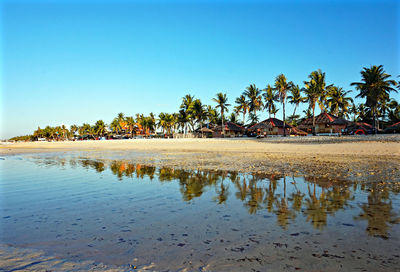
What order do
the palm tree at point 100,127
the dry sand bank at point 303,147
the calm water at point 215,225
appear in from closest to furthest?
1. the calm water at point 215,225
2. the dry sand bank at point 303,147
3. the palm tree at point 100,127

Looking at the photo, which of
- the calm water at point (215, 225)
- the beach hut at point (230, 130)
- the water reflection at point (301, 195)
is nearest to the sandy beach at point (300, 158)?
the water reflection at point (301, 195)

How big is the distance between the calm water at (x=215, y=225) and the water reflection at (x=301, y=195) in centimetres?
2

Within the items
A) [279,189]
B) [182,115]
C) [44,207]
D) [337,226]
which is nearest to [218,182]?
[279,189]

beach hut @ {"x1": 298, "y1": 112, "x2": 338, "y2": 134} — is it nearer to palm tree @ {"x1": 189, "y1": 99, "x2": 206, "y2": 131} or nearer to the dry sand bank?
the dry sand bank

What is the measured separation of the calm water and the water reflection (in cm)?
2

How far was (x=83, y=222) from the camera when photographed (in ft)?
14.9

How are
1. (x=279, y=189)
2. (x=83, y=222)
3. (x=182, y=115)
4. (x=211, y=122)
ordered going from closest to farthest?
(x=83, y=222)
(x=279, y=189)
(x=182, y=115)
(x=211, y=122)

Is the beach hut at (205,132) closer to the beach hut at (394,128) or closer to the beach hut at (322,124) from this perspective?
the beach hut at (322,124)

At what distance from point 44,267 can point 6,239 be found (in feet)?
4.81

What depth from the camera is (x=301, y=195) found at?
621cm

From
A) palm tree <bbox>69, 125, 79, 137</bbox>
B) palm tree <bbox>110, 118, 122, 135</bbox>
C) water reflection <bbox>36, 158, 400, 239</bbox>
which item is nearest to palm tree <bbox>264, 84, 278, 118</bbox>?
water reflection <bbox>36, 158, 400, 239</bbox>

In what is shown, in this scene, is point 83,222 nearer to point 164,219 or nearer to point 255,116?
point 164,219

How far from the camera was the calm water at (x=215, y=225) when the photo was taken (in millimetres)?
3027

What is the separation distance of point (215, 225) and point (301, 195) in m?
3.09
